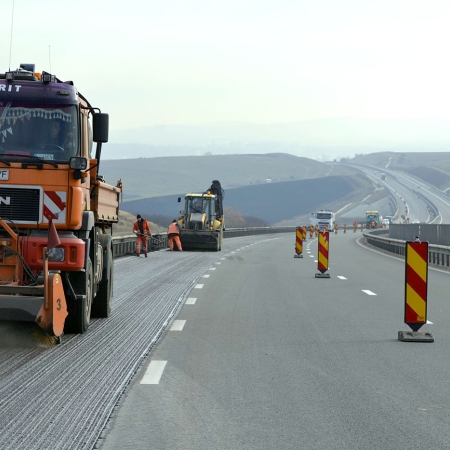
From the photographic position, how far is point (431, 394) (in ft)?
24.5

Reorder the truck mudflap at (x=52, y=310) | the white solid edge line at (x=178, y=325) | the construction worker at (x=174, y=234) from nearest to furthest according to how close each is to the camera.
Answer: the truck mudflap at (x=52, y=310) < the white solid edge line at (x=178, y=325) < the construction worker at (x=174, y=234)

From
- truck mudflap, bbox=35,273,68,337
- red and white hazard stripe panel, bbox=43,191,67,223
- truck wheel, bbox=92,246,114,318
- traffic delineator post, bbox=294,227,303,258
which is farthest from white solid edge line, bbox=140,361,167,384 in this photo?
traffic delineator post, bbox=294,227,303,258

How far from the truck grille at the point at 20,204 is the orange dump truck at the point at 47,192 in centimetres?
1

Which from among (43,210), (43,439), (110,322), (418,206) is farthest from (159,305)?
(418,206)

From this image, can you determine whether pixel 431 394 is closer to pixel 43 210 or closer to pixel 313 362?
pixel 313 362

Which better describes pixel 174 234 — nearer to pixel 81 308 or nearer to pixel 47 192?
pixel 81 308

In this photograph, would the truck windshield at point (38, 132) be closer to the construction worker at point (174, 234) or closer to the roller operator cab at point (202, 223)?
the construction worker at point (174, 234)

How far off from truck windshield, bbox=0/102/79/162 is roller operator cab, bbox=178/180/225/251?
96.1 ft

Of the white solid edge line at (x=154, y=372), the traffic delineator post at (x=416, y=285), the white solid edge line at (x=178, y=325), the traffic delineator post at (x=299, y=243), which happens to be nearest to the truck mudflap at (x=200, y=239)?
the traffic delineator post at (x=299, y=243)

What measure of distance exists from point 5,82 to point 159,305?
5184 millimetres

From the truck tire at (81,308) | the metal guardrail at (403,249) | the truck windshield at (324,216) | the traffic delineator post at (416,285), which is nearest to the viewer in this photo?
the truck tire at (81,308)

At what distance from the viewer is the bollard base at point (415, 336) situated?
10.7 meters

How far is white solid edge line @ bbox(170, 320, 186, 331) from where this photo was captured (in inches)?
455

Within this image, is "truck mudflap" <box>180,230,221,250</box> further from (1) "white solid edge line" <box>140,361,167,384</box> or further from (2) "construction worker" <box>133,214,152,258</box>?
(1) "white solid edge line" <box>140,361,167,384</box>
